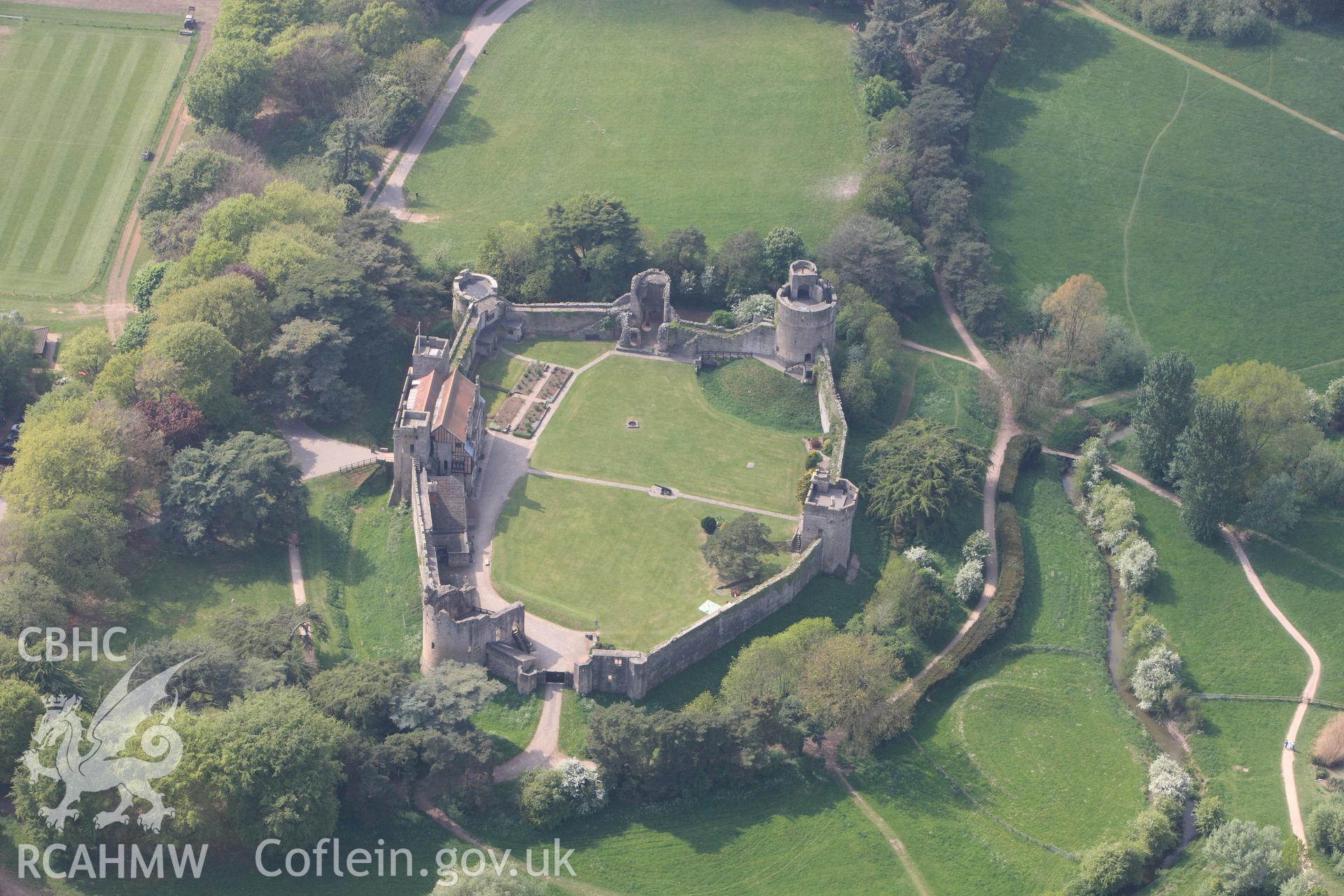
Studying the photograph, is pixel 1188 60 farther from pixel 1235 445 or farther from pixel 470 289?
pixel 470 289

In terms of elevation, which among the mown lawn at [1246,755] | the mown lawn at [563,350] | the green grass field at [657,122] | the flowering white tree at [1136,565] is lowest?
the mown lawn at [1246,755]

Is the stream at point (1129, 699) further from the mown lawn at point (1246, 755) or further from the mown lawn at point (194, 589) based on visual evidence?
the mown lawn at point (194, 589)

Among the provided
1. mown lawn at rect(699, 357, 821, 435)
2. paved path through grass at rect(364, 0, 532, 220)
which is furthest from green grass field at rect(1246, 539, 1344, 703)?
paved path through grass at rect(364, 0, 532, 220)

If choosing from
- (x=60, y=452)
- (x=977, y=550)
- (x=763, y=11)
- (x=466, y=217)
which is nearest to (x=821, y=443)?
(x=977, y=550)

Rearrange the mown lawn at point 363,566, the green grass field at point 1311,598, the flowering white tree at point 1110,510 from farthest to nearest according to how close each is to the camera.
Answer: the flowering white tree at point 1110,510, the green grass field at point 1311,598, the mown lawn at point 363,566

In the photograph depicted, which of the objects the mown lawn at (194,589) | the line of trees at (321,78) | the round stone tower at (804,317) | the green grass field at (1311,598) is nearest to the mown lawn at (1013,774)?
the green grass field at (1311,598)

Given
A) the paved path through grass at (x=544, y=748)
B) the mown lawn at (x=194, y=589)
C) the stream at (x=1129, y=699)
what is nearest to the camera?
the paved path through grass at (x=544, y=748)
